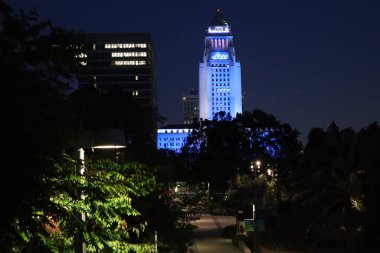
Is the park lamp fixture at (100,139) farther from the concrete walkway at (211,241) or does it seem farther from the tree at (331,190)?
the concrete walkway at (211,241)

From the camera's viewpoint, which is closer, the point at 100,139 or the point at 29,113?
the point at 29,113

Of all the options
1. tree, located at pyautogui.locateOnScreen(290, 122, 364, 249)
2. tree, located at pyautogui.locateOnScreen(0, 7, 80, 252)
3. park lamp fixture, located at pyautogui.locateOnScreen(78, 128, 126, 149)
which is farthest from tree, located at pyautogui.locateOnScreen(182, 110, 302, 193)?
tree, located at pyautogui.locateOnScreen(0, 7, 80, 252)

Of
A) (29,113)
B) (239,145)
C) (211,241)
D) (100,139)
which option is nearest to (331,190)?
(211,241)

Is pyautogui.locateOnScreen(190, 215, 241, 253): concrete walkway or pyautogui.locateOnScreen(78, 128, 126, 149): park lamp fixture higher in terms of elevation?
pyautogui.locateOnScreen(78, 128, 126, 149): park lamp fixture

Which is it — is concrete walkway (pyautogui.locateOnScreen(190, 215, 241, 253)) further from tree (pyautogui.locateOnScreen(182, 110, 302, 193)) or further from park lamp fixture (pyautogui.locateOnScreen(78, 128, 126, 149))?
tree (pyautogui.locateOnScreen(182, 110, 302, 193))

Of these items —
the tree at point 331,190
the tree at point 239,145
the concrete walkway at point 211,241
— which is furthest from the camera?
the tree at point 239,145

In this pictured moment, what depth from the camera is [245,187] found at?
56.0 metres

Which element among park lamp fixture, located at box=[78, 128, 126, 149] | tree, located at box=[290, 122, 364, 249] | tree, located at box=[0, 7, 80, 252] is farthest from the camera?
tree, located at box=[290, 122, 364, 249]

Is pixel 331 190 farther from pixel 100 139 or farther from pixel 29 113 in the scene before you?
pixel 29 113

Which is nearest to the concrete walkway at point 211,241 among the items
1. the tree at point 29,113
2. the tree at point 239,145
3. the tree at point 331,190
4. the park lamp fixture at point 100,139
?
the tree at point 331,190

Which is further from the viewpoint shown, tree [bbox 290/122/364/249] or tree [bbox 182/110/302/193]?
tree [bbox 182/110/302/193]

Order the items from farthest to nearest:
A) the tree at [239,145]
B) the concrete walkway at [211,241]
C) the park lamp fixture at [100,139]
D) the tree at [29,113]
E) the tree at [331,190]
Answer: the tree at [239,145], the concrete walkway at [211,241], the tree at [331,190], the park lamp fixture at [100,139], the tree at [29,113]

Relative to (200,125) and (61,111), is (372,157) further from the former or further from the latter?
(200,125)

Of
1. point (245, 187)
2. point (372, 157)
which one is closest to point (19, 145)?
point (372, 157)
